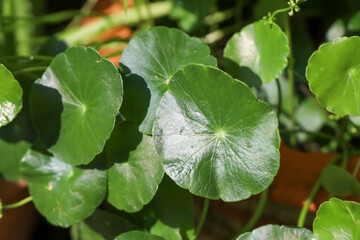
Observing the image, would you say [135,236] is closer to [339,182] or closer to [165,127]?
[165,127]

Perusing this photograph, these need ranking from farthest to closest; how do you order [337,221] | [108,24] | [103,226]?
[108,24]
[103,226]
[337,221]

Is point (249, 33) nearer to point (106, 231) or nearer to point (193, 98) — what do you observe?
point (193, 98)

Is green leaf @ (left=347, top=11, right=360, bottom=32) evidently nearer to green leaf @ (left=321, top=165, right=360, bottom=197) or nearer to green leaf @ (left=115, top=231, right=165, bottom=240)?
green leaf @ (left=321, top=165, right=360, bottom=197)

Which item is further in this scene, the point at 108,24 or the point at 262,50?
the point at 108,24

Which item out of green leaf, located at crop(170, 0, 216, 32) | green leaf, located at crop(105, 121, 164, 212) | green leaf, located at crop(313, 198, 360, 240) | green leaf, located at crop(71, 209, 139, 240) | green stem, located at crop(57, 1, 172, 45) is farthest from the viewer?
green stem, located at crop(57, 1, 172, 45)

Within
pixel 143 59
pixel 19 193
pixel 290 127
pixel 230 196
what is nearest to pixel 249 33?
pixel 143 59

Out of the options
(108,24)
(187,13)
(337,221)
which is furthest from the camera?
(108,24)

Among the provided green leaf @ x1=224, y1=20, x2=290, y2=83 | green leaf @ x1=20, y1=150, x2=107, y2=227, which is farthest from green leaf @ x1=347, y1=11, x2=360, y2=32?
green leaf @ x1=20, y1=150, x2=107, y2=227

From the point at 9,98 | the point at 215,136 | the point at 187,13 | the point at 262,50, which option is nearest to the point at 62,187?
the point at 9,98
